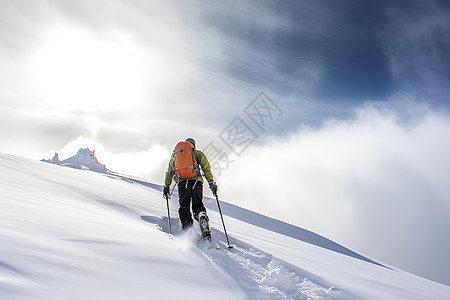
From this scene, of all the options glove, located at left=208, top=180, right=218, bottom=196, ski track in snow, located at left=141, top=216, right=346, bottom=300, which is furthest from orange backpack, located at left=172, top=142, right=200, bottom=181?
ski track in snow, located at left=141, top=216, right=346, bottom=300

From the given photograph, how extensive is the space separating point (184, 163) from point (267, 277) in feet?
10.4

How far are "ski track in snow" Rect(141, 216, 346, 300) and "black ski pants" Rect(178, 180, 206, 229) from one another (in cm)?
111

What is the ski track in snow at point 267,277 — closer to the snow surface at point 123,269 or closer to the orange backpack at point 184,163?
the snow surface at point 123,269

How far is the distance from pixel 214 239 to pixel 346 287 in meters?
2.75

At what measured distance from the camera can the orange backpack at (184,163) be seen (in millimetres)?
5961

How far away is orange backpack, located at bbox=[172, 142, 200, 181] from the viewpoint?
5.96 m

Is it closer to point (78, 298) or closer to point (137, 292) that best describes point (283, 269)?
point (137, 292)

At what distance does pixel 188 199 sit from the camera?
589 cm

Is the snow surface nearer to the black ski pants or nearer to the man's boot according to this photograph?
the man's boot

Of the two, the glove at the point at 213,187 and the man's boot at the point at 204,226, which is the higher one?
the glove at the point at 213,187

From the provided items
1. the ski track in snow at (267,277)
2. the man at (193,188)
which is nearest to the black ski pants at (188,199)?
the man at (193,188)

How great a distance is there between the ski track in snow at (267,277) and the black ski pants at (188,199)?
1.11 metres

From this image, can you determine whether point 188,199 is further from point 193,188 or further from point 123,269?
point 123,269

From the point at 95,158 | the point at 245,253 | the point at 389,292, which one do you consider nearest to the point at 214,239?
the point at 245,253
